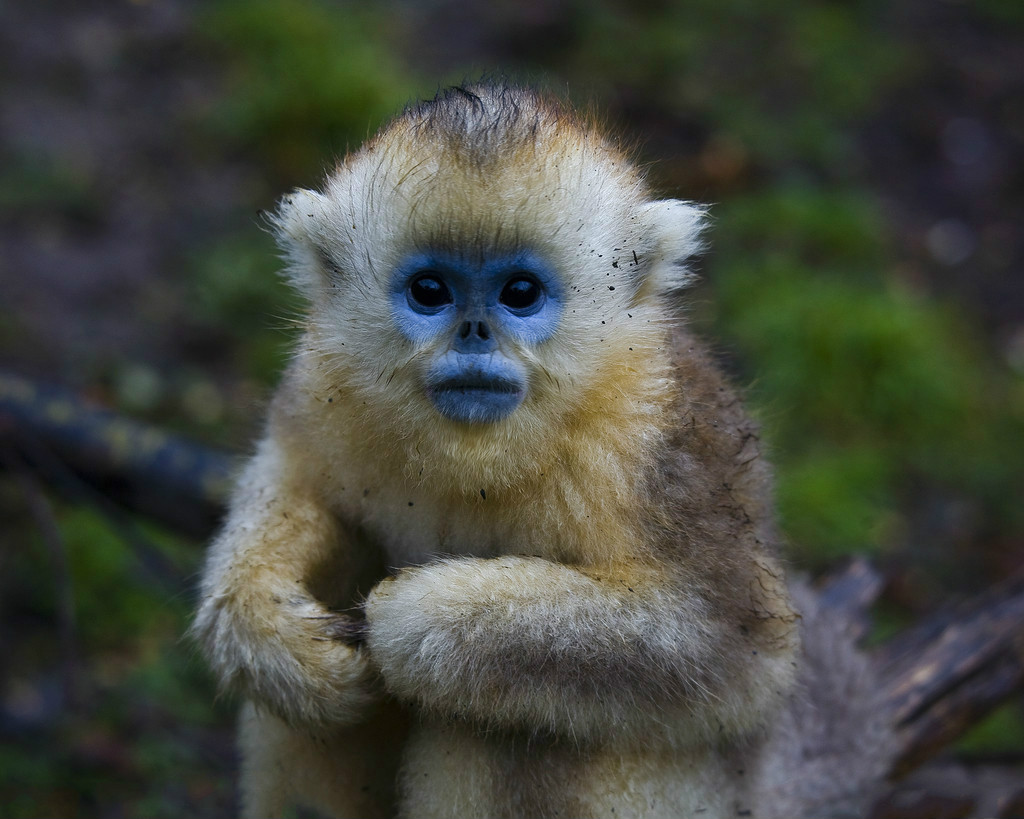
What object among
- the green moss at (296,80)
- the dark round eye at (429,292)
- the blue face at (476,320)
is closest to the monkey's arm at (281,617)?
the blue face at (476,320)

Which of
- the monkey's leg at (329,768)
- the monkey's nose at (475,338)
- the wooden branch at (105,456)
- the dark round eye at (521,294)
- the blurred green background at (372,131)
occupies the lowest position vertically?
the monkey's leg at (329,768)

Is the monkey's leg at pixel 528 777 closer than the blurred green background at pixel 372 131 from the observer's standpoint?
Yes

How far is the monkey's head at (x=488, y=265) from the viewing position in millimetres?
2281

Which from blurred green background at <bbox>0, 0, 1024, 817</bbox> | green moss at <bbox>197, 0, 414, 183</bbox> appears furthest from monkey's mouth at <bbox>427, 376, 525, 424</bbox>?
green moss at <bbox>197, 0, 414, 183</bbox>

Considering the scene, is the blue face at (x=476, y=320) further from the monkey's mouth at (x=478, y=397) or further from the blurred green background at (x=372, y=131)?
the blurred green background at (x=372, y=131)

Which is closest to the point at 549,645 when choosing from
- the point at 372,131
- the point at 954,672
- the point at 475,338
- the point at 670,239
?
the point at 475,338

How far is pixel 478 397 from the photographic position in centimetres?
230

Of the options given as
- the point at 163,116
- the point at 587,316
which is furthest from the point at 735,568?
the point at 163,116

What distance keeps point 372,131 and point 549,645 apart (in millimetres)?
2629

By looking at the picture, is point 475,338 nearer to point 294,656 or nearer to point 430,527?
point 430,527

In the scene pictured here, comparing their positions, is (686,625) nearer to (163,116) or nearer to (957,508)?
(957,508)

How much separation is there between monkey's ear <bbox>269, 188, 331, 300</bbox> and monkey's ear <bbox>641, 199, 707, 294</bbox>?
80 cm

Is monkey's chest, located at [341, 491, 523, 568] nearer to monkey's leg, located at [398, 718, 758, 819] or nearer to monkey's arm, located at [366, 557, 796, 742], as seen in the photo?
monkey's arm, located at [366, 557, 796, 742]

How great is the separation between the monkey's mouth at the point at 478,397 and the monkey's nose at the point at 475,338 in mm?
66
